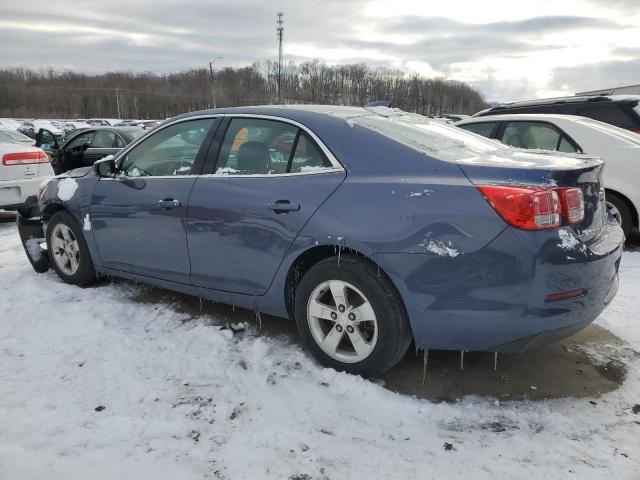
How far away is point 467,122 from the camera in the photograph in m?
6.78

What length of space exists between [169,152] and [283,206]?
139cm

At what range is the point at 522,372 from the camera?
3.09m

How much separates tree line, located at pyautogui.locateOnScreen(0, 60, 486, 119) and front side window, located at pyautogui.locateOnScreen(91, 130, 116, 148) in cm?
8811

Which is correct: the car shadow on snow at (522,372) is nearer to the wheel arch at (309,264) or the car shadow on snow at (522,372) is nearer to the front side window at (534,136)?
the wheel arch at (309,264)

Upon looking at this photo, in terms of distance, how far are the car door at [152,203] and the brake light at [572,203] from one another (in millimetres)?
2385

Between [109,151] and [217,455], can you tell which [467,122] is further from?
[109,151]

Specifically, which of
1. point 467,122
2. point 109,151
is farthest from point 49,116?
point 467,122

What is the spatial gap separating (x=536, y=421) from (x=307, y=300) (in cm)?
140

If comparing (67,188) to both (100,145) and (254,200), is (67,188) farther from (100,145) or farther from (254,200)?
(100,145)

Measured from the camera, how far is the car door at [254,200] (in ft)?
10.0

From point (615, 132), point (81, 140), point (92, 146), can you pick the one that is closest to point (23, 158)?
point (92, 146)

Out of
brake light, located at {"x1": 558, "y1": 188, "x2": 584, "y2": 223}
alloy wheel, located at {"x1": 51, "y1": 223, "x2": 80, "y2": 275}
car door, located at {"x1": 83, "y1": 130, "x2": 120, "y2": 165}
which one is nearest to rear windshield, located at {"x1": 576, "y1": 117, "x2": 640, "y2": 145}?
brake light, located at {"x1": 558, "y1": 188, "x2": 584, "y2": 223}

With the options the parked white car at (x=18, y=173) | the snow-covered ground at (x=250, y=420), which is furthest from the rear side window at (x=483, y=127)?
the parked white car at (x=18, y=173)

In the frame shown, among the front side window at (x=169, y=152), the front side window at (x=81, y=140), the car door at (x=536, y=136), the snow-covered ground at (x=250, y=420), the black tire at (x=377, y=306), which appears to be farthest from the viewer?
the front side window at (x=81, y=140)
